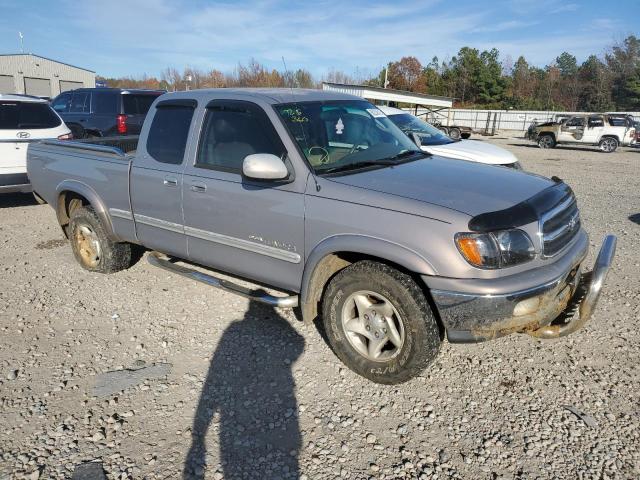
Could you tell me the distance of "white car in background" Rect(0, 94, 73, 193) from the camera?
757 cm

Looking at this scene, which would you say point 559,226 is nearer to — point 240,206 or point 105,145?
point 240,206

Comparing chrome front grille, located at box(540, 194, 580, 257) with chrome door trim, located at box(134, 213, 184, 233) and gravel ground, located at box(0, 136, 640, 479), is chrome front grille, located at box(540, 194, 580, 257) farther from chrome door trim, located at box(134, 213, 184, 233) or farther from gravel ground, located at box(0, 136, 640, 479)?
chrome door trim, located at box(134, 213, 184, 233)

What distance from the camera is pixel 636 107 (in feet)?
183

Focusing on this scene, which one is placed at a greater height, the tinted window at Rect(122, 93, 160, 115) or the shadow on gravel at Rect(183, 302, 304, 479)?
the tinted window at Rect(122, 93, 160, 115)

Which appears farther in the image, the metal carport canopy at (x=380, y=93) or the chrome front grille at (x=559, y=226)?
the metal carport canopy at (x=380, y=93)

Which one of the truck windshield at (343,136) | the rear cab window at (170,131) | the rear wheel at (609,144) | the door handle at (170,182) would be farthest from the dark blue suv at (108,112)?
the rear wheel at (609,144)

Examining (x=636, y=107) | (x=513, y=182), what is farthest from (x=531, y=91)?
(x=513, y=182)

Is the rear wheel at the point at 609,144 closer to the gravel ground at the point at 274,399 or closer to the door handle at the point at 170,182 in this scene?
the gravel ground at the point at 274,399

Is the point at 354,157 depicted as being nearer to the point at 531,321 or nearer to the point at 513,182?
the point at 513,182

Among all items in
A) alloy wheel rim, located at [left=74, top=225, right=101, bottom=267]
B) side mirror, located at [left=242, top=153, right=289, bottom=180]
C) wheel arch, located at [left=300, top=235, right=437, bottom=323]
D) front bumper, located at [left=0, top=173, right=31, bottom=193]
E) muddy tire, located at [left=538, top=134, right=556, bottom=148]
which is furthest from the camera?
muddy tire, located at [left=538, top=134, right=556, bottom=148]

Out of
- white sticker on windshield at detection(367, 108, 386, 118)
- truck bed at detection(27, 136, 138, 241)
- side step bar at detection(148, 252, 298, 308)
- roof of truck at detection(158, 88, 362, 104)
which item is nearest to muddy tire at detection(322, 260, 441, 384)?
side step bar at detection(148, 252, 298, 308)

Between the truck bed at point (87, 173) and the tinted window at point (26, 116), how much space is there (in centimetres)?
265

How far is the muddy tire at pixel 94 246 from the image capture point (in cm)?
512

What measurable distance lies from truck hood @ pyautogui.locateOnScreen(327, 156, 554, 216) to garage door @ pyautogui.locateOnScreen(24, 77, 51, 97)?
158 ft
